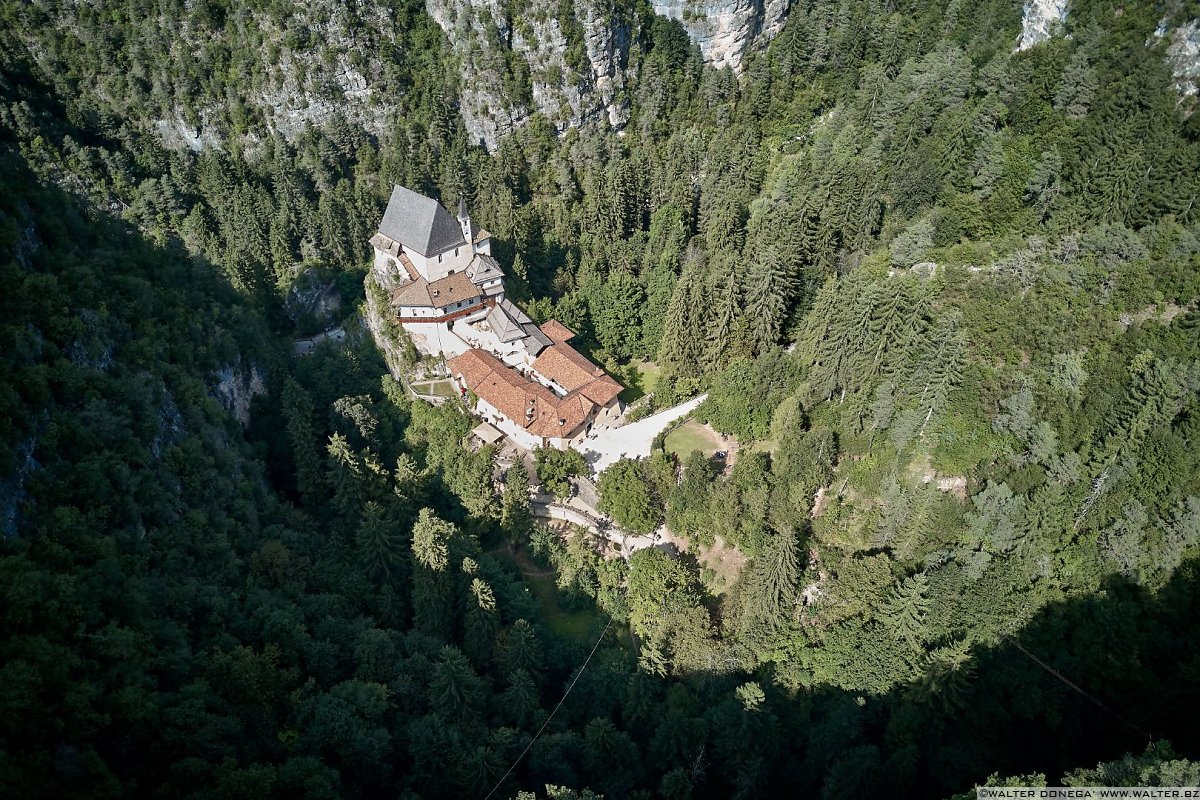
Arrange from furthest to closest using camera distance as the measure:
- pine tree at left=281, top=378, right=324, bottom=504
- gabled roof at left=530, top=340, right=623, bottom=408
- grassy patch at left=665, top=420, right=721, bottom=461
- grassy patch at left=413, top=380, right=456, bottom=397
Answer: grassy patch at left=413, top=380, right=456, bottom=397 → gabled roof at left=530, top=340, right=623, bottom=408 → pine tree at left=281, top=378, right=324, bottom=504 → grassy patch at left=665, top=420, right=721, bottom=461

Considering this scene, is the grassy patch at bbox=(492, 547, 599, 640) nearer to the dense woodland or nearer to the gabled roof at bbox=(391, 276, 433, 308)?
the dense woodland

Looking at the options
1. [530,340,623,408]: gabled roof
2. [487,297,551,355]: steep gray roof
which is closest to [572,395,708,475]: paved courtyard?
[530,340,623,408]: gabled roof

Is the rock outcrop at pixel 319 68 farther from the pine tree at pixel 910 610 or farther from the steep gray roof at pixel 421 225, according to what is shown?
the pine tree at pixel 910 610

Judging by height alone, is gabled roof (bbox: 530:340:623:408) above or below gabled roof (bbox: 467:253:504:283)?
below

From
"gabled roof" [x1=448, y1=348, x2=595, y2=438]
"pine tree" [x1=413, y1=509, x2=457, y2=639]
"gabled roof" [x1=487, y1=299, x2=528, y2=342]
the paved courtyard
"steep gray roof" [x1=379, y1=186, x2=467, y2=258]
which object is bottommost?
"pine tree" [x1=413, y1=509, x2=457, y2=639]

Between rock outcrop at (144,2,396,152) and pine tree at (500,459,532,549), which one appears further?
rock outcrop at (144,2,396,152)

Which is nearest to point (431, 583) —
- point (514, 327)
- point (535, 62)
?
point (514, 327)

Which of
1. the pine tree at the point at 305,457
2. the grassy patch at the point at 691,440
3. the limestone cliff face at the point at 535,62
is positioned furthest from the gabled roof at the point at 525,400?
the limestone cliff face at the point at 535,62

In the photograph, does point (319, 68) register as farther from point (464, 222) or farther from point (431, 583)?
point (431, 583)
